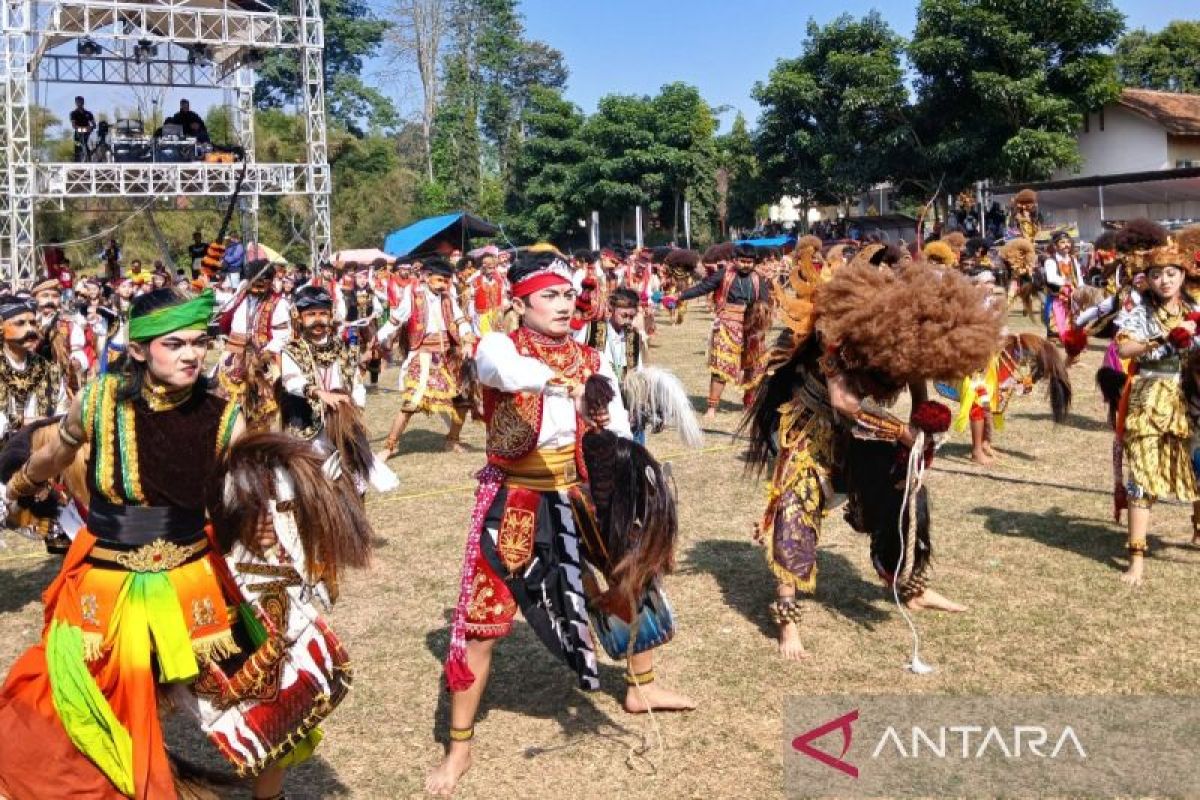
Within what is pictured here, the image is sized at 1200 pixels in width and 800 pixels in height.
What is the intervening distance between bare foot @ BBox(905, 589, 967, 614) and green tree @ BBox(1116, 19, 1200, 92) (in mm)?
43240

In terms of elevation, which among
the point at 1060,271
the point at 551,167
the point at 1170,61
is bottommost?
the point at 1060,271

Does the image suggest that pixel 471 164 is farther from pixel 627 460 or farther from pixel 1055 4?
pixel 627 460

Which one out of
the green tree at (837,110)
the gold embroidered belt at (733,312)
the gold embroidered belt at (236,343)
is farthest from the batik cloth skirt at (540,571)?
the green tree at (837,110)

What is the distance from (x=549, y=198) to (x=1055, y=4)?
2071 cm

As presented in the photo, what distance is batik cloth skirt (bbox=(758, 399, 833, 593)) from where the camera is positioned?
5672 mm

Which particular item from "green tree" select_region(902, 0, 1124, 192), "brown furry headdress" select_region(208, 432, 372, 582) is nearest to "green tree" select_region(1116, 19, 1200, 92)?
"green tree" select_region(902, 0, 1124, 192)

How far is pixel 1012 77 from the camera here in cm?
3116

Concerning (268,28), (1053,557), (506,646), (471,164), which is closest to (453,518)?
Answer: (506,646)

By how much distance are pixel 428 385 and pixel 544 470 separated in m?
6.90

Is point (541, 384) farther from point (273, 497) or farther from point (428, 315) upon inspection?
point (428, 315)

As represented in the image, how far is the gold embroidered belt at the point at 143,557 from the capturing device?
3.54m

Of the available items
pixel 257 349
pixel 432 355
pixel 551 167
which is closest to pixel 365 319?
pixel 432 355

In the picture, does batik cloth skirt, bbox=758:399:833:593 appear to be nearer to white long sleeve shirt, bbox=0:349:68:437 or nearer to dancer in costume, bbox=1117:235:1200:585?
dancer in costume, bbox=1117:235:1200:585

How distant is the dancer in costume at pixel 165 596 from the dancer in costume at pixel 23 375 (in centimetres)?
344
